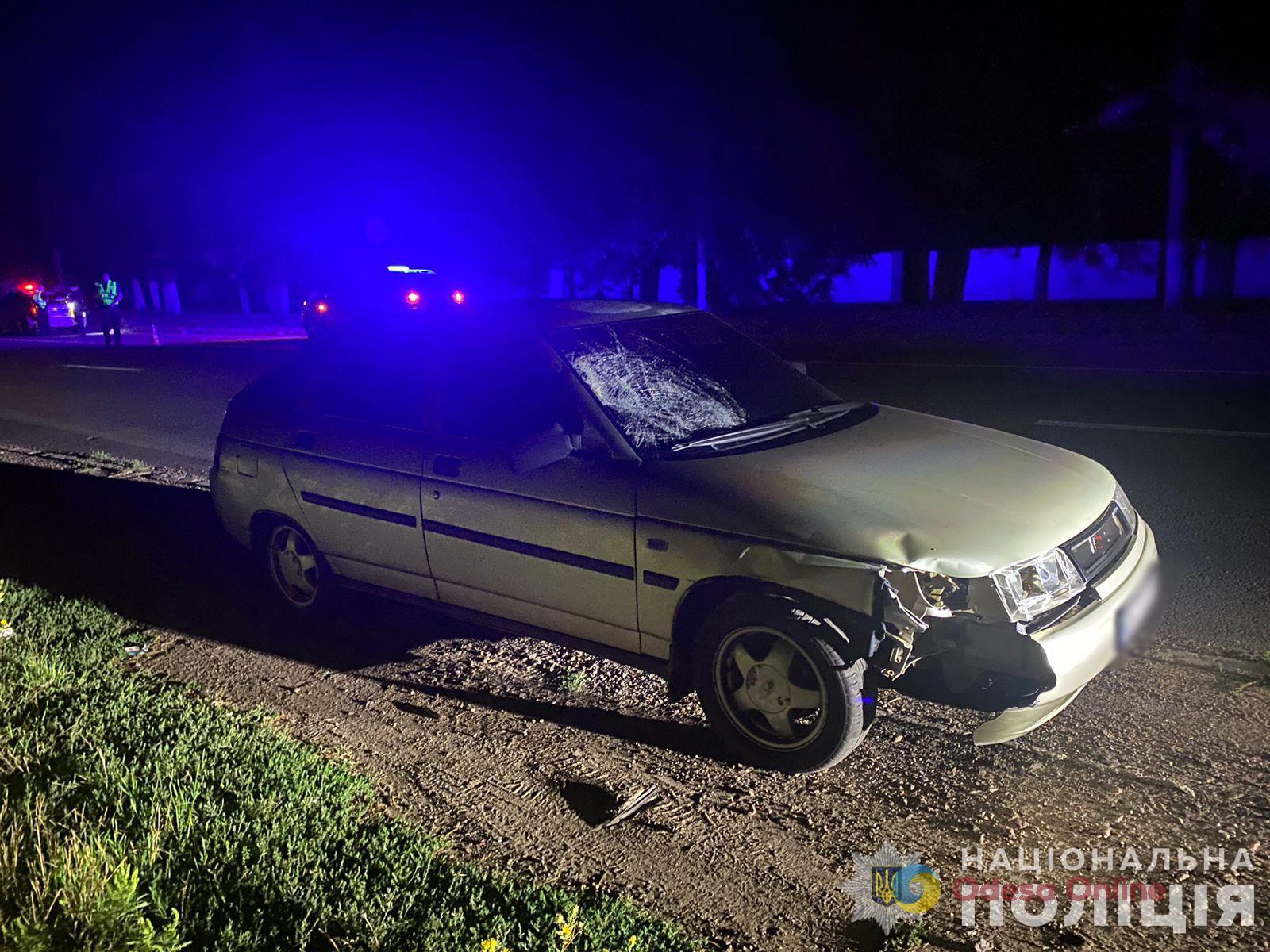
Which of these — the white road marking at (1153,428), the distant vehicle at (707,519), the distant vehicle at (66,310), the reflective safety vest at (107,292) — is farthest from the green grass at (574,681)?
the distant vehicle at (66,310)

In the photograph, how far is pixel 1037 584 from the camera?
3320 mm

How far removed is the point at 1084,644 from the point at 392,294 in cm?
1852

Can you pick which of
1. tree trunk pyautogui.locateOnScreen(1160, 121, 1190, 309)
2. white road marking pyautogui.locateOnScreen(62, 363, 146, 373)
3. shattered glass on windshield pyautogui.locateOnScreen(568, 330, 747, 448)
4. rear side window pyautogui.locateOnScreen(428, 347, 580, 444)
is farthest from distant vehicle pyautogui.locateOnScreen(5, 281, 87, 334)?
shattered glass on windshield pyautogui.locateOnScreen(568, 330, 747, 448)

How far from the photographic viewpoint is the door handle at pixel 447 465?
169 inches

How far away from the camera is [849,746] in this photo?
3.47 metres

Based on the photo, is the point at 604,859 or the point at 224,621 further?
the point at 224,621

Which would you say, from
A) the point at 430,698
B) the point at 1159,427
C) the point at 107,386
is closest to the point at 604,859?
the point at 430,698

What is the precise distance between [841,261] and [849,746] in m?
36.0

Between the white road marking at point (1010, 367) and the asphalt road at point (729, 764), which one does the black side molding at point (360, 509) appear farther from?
the white road marking at point (1010, 367)

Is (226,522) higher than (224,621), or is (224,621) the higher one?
(226,522)

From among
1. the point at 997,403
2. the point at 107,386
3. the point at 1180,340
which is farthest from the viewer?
the point at 1180,340

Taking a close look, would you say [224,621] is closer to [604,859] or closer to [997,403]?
[604,859]

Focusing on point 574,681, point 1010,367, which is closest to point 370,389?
point 574,681

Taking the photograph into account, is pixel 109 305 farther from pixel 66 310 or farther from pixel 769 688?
pixel 769 688
